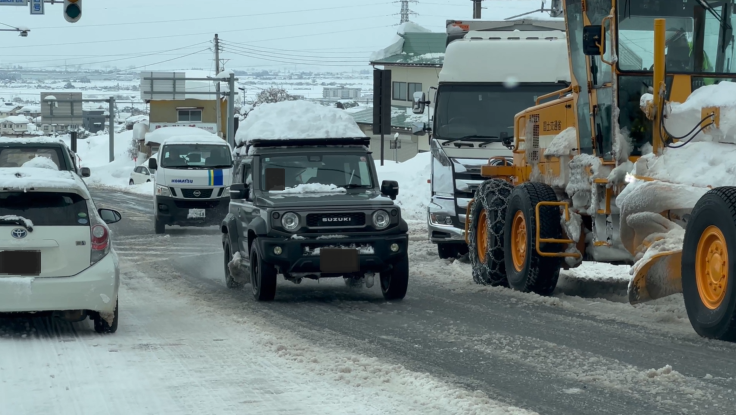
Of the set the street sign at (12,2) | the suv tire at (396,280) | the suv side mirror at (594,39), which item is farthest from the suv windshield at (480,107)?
the street sign at (12,2)

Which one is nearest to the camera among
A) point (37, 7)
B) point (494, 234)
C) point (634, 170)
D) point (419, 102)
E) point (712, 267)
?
point (712, 267)

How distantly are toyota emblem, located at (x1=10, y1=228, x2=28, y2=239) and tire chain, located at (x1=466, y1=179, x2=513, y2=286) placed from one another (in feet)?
20.4

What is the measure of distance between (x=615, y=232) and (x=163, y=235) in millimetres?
14255

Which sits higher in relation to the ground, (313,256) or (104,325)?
(313,256)

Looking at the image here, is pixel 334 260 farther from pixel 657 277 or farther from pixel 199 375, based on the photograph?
pixel 199 375

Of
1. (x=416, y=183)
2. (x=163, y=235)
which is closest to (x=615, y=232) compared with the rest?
(x=163, y=235)

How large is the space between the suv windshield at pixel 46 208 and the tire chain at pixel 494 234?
573 centimetres

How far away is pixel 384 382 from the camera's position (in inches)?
282

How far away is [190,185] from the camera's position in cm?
2375

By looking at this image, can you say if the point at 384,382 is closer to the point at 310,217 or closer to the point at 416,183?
the point at 310,217

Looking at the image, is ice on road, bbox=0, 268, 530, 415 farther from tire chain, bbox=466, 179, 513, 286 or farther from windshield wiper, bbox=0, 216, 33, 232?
tire chain, bbox=466, 179, 513, 286

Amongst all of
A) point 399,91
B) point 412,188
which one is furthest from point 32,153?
point 399,91

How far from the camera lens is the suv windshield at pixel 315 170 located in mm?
12516

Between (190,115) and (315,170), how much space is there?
84.0m
